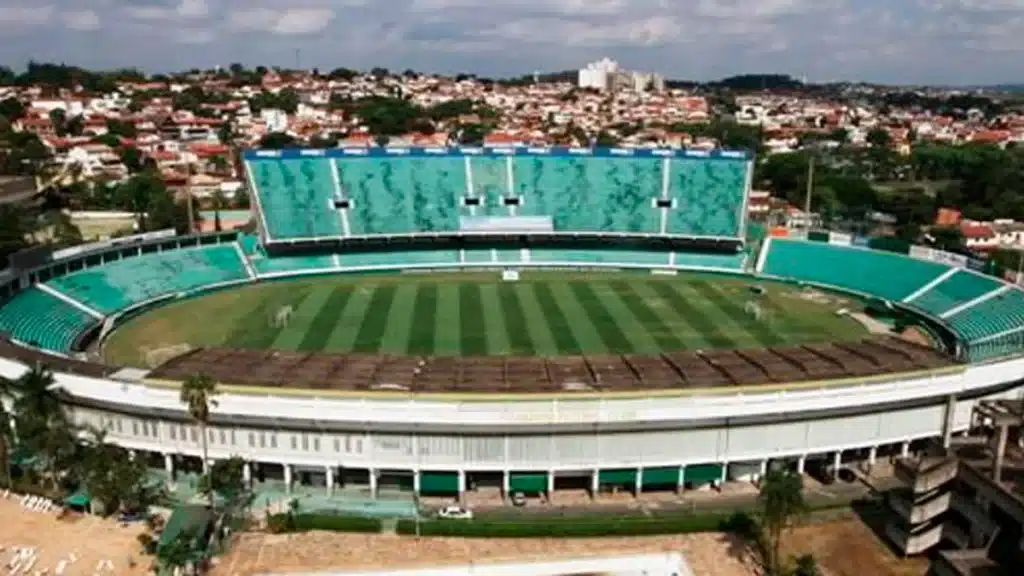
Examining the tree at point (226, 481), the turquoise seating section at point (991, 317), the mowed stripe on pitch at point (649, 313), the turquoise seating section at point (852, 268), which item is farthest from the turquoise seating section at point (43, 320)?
the turquoise seating section at point (991, 317)

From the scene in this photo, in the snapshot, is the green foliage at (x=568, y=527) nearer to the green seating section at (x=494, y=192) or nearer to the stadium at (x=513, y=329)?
the stadium at (x=513, y=329)

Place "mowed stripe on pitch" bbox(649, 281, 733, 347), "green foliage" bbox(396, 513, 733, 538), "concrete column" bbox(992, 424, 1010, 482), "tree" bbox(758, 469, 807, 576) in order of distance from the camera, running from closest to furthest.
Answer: "tree" bbox(758, 469, 807, 576), "concrete column" bbox(992, 424, 1010, 482), "green foliage" bbox(396, 513, 733, 538), "mowed stripe on pitch" bbox(649, 281, 733, 347)

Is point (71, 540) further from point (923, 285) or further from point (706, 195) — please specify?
point (706, 195)

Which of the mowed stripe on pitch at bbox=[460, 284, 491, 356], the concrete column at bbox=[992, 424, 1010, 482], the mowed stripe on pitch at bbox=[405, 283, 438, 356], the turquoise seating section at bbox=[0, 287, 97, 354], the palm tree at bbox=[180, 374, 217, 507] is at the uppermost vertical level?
the palm tree at bbox=[180, 374, 217, 507]

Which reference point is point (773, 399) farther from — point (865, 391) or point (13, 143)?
point (13, 143)

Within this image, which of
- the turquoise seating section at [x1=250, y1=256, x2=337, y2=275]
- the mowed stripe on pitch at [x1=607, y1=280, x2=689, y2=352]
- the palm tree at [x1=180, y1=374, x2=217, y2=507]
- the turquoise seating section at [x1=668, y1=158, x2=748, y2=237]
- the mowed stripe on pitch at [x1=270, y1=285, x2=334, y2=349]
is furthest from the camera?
the turquoise seating section at [x1=668, y1=158, x2=748, y2=237]

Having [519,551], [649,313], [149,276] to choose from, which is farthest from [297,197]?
[519,551]

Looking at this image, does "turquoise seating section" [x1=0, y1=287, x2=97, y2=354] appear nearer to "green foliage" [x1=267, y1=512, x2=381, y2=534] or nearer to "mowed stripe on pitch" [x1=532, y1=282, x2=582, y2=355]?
"green foliage" [x1=267, y1=512, x2=381, y2=534]

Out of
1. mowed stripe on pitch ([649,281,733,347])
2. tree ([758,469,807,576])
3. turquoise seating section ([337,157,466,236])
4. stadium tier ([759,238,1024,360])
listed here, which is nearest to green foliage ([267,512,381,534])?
tree ([758,469,807,576])
